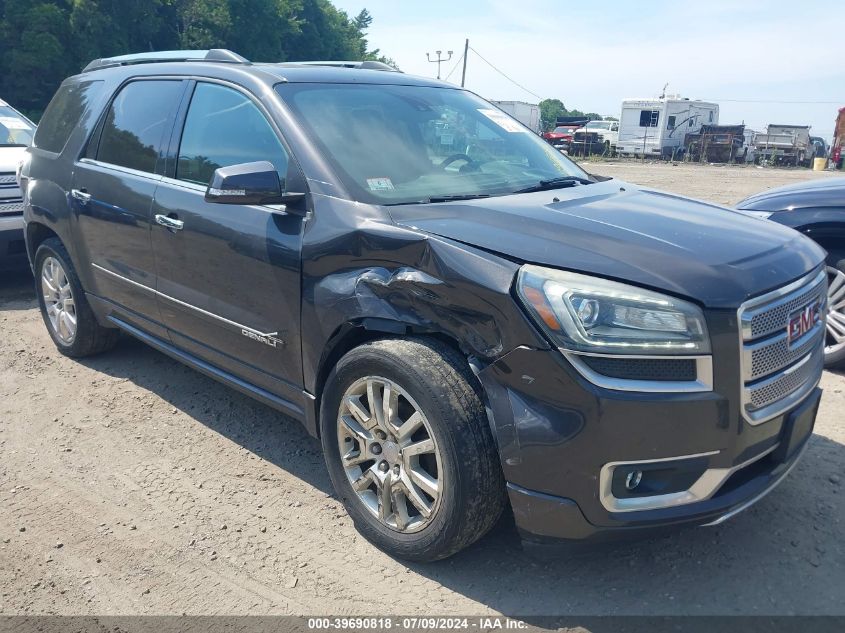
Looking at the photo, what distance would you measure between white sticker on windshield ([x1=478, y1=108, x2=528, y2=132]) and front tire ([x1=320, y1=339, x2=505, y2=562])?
183 cm

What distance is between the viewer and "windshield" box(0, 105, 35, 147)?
791 centimetres

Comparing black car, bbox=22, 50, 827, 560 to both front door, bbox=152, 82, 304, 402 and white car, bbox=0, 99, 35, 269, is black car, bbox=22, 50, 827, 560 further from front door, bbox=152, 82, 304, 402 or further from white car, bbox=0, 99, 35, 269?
white car, bbox=0, 99, 35, 269

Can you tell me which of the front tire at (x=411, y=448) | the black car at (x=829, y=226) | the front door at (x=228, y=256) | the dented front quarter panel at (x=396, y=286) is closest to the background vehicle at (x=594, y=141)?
the black car at (x=829, y=226)

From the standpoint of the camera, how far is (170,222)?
3719 millimetres

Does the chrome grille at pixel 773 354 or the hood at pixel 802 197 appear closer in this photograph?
the chrome grille at pixel 773 354

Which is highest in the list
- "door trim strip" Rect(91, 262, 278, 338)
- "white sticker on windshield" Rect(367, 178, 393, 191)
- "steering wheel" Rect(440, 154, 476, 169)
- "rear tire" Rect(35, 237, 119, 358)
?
"steering wheel" Rect(440, 154, 476, 169)

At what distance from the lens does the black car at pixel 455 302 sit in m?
2.31

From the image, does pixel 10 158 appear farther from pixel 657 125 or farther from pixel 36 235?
pixel 657 125

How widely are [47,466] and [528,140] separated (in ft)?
10.1

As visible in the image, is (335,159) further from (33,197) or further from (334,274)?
(33,197)

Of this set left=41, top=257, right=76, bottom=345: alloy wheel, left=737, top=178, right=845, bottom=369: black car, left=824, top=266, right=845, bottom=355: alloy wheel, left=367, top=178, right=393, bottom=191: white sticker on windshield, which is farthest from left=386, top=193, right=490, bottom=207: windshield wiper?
left=41, top=257, right=76, bottom=345: alloy wheel

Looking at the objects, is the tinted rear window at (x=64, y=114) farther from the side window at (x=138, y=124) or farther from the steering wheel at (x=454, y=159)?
the steering wheel at (x=454, y=159)

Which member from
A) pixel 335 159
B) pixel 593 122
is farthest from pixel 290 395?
pixel 593 122

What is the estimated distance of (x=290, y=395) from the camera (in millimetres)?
3299
